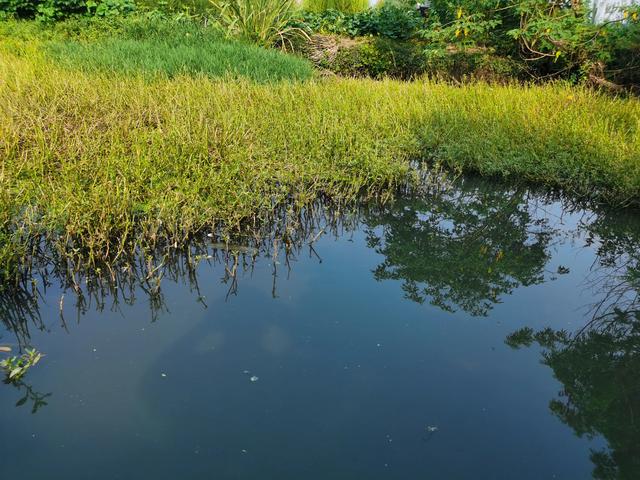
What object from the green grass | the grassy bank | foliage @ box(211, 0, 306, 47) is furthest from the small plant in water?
foliage @ box(211, 0, 306, 47)

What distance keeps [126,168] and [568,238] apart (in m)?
3.76

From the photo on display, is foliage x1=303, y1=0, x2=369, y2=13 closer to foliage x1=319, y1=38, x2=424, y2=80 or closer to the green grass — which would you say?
foliage x1=319, y1=38, x2=424, y2=80

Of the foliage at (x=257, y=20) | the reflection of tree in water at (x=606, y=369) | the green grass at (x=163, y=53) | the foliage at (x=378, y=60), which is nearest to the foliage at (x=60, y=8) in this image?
the green grass at (x=163, y=53)

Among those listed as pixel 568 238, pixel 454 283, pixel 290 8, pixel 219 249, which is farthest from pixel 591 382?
pixel 290 8

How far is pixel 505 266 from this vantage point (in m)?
4.39

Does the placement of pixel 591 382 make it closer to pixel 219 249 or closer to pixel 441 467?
pixel 441 467

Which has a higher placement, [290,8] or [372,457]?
[290,8]

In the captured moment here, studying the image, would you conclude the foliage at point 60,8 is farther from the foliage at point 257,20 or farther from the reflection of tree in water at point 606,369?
the reflection of tree in water at point 606,369

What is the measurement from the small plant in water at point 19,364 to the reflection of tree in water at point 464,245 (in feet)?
7.46

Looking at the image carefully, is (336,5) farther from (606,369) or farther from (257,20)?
(606,369)

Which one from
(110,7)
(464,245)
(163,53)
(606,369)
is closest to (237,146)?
(464,245)

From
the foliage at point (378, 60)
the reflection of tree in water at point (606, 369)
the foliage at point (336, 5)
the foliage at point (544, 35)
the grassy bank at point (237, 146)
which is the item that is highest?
the foliage at point (336, 5)

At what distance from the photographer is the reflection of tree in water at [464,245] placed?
404 centimetres

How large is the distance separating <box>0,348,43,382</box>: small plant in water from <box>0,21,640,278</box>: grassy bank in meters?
0.83
